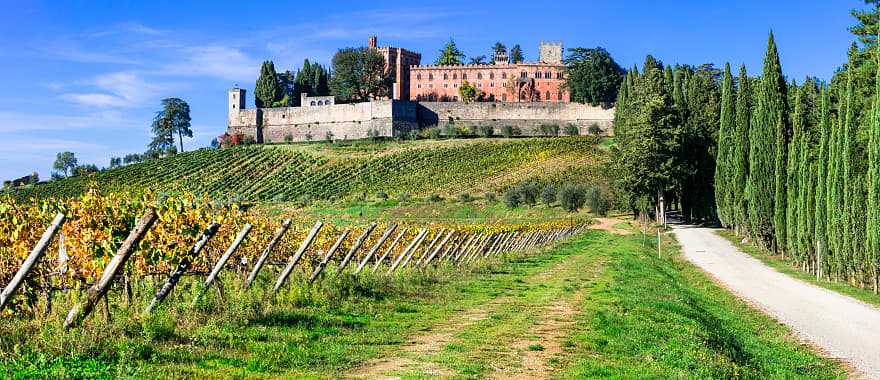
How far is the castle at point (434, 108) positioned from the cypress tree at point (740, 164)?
70.2 m

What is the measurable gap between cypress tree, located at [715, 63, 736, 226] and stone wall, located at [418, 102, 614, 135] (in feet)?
221

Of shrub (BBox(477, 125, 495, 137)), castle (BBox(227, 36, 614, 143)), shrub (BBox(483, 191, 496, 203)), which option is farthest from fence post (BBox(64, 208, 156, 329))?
castle (BBox(227, 36, 614, 143))

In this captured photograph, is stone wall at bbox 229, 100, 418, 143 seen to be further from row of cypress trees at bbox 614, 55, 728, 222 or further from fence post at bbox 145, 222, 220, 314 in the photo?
fence post at bbox 145, 222, 220, 314

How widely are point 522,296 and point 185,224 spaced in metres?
7.40

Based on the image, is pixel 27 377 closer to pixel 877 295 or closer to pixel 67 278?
pixel 67 278

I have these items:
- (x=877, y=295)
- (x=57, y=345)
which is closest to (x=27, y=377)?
(x=57, y=345)

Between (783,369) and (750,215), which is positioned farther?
(750,215)

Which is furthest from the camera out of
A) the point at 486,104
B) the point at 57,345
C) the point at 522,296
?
the point at 486,104

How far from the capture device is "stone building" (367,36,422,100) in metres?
140

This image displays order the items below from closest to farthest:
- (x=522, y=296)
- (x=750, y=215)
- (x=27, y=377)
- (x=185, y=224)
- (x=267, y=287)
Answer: (x=27, y=377) < (x=185, y=224) < (x=267, y=287) < (x=522, y=296) < (x=750, y=215)

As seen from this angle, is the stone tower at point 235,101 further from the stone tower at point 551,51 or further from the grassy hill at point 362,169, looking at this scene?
the stone tower at point 551,51

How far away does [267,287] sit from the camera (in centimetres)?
1375

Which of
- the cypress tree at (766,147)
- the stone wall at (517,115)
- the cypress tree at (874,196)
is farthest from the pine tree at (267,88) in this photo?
the cypress tree at (874,196)

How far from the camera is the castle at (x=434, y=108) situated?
11681 centimetres
